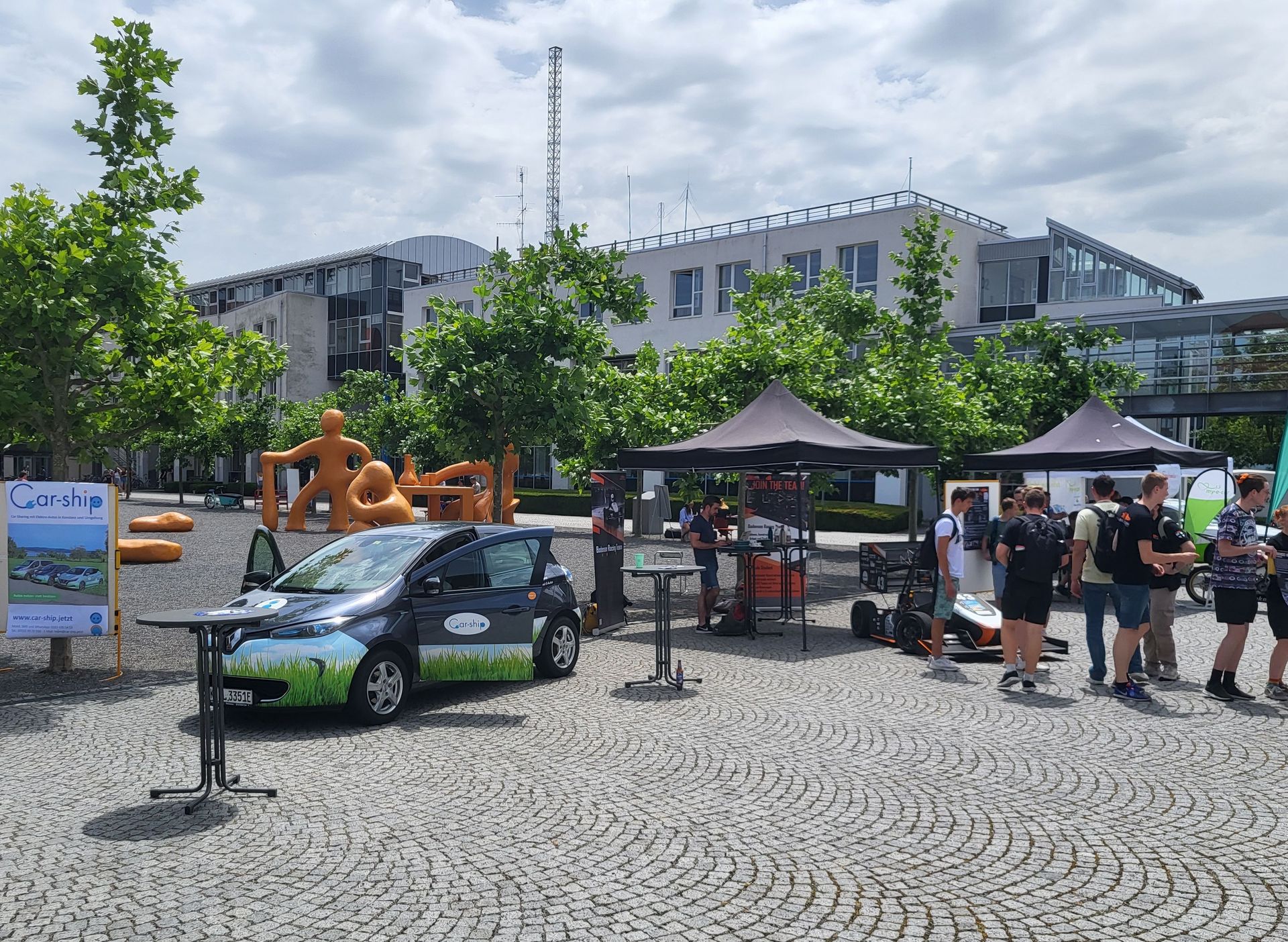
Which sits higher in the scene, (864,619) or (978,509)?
(978,509)

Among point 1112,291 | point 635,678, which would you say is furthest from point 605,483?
point 1112,291

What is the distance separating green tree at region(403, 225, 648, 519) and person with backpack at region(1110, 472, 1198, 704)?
28.8 ft

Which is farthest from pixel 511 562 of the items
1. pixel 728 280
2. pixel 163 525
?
pixel 728 280

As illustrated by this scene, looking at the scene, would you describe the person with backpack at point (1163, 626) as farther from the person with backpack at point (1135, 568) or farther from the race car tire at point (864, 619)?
the race car tire at point (864, 619)

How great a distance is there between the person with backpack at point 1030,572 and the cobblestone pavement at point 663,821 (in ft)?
1.55

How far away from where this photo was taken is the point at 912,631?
1148cm

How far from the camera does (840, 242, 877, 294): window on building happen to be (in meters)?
40.2

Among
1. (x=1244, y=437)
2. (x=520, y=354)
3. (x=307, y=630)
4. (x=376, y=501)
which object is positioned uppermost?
(x=520, y=354)

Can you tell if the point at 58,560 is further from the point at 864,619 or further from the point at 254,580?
the point at 864,619

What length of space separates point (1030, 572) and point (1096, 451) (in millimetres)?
8546

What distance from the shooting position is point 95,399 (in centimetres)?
1105

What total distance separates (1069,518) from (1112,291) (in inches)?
1256

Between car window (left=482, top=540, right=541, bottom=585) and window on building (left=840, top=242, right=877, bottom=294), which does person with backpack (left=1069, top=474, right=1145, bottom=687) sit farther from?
window on building (left=840, top=242, right=877, bottom=294)

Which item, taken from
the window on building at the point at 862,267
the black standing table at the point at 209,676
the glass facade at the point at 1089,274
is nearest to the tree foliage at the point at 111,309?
the black standing table at the point at 209,676
